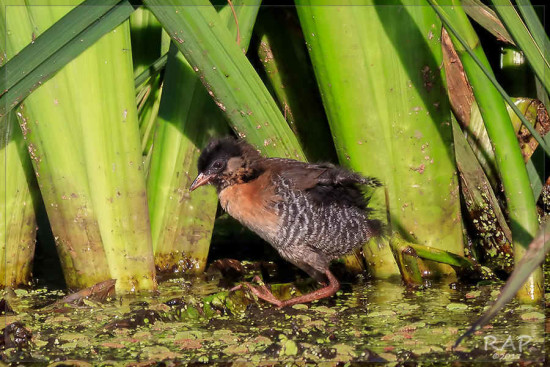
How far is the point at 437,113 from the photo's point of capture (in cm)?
409

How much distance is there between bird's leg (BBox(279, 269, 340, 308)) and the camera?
415 cm

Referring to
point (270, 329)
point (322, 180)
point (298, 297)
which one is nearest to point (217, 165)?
point (322, 180)

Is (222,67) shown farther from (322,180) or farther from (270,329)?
(270,329)

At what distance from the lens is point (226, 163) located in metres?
4.16

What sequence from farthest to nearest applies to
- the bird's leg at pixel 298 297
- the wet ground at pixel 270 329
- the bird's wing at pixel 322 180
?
the bird's leg at pixel 298 297, the bird's wing at pixel 322 180, the wet ground at pixel 270 329

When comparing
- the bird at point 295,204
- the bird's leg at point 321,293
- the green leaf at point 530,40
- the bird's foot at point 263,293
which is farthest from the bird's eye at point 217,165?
the green leaf at point 530,40

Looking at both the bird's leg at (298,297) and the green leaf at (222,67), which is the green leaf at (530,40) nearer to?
the green leaf at (222,67)

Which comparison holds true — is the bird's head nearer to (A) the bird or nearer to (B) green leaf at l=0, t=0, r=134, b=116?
(A) the bird

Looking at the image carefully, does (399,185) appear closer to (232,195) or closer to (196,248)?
(232,195)

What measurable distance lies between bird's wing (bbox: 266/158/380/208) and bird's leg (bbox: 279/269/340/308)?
1.44ft

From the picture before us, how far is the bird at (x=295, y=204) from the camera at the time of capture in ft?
13.4

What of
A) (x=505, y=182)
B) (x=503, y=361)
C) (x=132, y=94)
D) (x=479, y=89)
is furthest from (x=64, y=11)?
(x=503, y=361)

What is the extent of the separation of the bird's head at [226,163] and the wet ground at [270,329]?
0.60 metres

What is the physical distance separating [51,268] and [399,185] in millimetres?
2180
